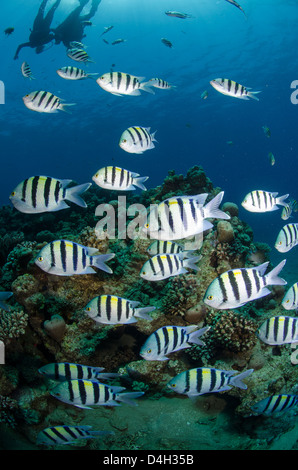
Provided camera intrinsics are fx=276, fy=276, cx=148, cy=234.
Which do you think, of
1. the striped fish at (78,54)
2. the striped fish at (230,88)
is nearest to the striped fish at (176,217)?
the striped fish at (230,88)

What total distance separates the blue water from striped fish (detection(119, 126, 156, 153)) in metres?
17.8

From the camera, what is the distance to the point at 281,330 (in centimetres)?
382

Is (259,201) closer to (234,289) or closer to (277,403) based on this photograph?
(234,289)

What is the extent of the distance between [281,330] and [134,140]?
371 cm

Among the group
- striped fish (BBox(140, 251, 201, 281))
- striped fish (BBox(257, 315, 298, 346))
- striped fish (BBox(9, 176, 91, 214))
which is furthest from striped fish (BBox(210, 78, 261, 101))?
striped fish (BBox(257, 315, 298, 346))

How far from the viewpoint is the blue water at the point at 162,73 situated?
29375 millimetres

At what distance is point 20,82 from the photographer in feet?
111

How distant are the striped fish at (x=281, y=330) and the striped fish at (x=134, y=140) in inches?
134

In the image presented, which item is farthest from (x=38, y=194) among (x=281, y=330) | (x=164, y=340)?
(x=281, y=330)

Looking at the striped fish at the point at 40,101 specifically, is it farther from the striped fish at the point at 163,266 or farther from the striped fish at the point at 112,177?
the striped fish at the point at 163,266

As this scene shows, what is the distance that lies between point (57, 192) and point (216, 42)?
37813 millimetres

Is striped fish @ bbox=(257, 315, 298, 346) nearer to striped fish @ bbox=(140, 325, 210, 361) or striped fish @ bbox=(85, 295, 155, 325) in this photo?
striped fish @ bbox=(140, 325, 210, 361)
